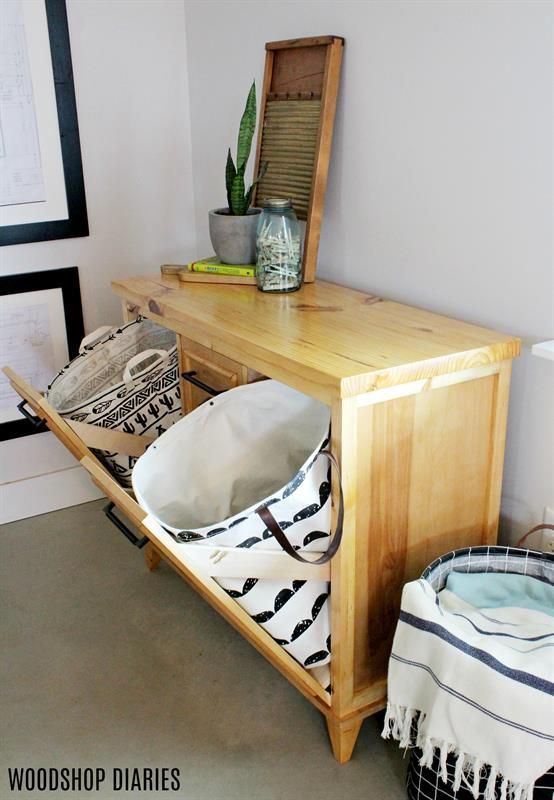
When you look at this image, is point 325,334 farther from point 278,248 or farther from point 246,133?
point 246,133

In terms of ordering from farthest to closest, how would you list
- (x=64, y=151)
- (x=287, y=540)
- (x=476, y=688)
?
(x=64, y=151) < (x=287, y=540) < (x=476, y=688)

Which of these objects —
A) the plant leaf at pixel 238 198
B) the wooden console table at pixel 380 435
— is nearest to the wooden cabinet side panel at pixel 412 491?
the wooden console table at pixel 380 435

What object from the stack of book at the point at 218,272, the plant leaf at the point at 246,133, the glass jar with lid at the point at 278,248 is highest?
the plant leaf at the point at 246,133

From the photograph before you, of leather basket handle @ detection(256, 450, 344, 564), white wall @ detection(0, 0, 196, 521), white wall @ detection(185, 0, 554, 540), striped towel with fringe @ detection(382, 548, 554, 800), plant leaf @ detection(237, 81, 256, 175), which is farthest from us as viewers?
white wall @ detection(0, 0, 196, 521)

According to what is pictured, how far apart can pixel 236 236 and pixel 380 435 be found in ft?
2.78

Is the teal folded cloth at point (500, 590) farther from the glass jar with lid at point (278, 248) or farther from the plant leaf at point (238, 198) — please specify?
the plant leaf at point (238, 198)

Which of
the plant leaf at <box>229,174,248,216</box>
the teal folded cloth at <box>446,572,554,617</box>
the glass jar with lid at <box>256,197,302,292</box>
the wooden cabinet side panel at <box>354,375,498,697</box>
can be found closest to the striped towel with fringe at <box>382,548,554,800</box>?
the teal folded cloth at <box>446,572,554,617</box>

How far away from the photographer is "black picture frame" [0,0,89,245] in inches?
93.7

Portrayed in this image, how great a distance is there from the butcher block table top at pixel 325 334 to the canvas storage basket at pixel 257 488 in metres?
0.13

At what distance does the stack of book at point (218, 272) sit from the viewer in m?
2.05

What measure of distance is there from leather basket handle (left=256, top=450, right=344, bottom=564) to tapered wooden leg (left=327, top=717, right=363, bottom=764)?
1.33 feet

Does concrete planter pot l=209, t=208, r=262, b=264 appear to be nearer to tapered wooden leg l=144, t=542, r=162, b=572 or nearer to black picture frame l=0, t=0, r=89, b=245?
black picture frame l=0, t=0, r=89, b=245

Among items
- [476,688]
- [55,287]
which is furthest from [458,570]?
[55,287]

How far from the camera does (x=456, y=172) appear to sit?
1700 millimetres
